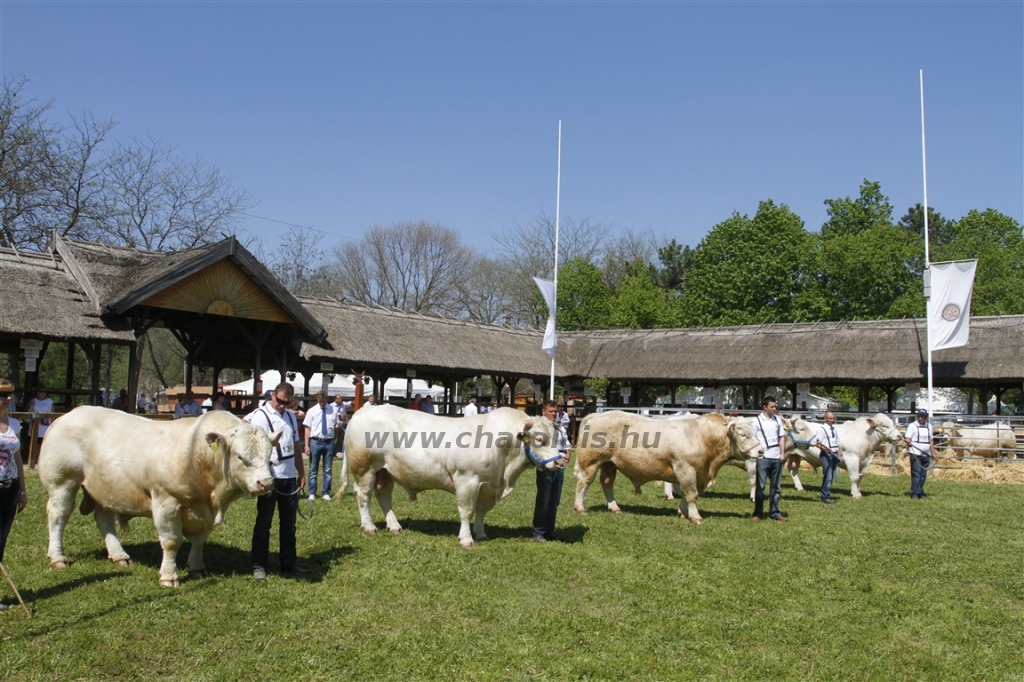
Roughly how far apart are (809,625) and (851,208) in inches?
1984

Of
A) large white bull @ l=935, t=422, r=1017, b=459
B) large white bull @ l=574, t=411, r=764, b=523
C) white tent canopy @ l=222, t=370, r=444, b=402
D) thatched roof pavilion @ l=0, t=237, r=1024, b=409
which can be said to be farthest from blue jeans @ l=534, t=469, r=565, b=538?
white tent canopy @ l=222, t=370, r=444, b=402

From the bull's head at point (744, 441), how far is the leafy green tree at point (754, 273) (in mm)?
36544

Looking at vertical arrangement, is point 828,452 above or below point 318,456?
above

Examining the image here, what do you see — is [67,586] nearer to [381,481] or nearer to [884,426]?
[381,481]

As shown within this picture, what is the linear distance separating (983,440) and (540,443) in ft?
57.5

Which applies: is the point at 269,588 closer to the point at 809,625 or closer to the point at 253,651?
the point at 253,651

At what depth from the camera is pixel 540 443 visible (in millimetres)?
9875

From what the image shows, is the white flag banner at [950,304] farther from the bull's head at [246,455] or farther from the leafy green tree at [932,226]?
the leafy green tree at [932,226]

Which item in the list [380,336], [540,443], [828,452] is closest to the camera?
[540,443]

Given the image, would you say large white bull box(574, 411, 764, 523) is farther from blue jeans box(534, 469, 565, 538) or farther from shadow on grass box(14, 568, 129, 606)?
shadow on grass box(14, 568, 129, 606)

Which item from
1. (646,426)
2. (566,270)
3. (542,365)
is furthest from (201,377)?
(646,426)

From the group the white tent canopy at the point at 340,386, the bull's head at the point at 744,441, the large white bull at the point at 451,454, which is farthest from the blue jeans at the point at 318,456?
the white tent canopy at the point at 340,386

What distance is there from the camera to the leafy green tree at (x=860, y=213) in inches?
2044

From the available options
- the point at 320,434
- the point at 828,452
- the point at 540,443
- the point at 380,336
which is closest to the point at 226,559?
the point at 540,443
